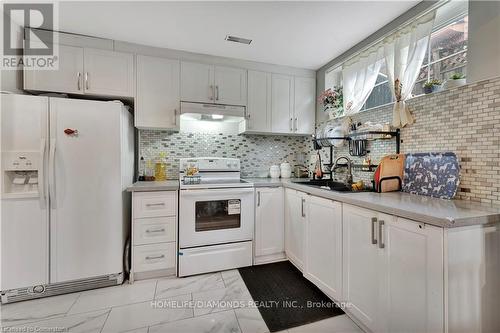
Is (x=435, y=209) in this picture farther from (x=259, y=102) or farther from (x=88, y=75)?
(x=88, y=75)

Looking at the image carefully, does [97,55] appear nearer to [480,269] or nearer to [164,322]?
[164,322]

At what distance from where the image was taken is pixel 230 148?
9.83 feet

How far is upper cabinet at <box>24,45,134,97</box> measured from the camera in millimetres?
2082

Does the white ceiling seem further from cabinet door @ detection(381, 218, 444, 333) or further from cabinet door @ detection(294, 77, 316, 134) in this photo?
cabinet door @ detection(381, 218, 444, 333)

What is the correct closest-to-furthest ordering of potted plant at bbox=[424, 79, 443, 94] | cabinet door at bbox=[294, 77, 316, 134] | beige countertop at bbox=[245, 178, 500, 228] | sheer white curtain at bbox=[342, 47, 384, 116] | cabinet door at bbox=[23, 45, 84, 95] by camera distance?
beige countertop at bbox=[245, 178, 500, 228], potted plant at bbox=[424, 79, 443, 94], cabinet door at bbox=[23, 45, 84, 95], sheer white curtain at bbox=[342, 47, 384, 116], cabinet door at bbox=[294, 77, 316, 134]

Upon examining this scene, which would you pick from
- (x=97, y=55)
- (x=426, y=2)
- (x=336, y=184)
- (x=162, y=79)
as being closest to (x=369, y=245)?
(x=336, y=184)

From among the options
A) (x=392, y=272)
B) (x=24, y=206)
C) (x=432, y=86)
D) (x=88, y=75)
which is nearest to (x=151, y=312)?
(x=24, y=206)

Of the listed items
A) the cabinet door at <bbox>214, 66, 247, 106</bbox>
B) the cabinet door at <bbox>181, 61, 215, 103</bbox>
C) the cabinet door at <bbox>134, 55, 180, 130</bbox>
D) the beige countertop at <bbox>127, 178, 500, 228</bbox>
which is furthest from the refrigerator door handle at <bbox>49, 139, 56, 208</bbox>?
the beige countertop at <bbox>127, 178, 500, 228</bbox>

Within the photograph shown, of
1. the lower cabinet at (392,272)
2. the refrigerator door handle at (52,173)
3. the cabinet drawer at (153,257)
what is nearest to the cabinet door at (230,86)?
the refrigerator door handle at (52,173)

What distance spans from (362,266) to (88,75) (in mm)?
2890

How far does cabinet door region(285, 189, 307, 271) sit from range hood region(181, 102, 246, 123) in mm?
1086

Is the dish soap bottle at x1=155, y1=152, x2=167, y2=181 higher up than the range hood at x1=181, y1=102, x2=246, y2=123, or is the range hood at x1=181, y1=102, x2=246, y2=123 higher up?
the range hood at x1=181, y1=102, x2=246, y2=123

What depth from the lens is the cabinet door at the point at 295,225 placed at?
7.18 ft

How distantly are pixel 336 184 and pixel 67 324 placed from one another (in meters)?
2.55
